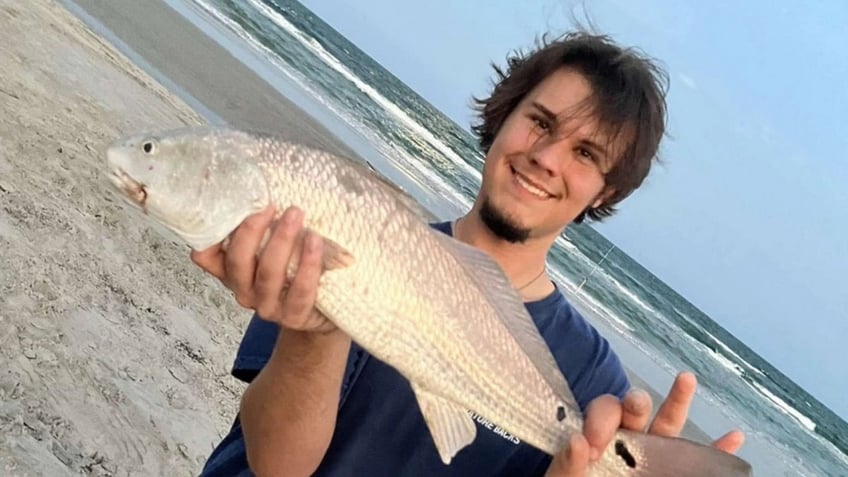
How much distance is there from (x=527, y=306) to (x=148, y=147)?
1427mm

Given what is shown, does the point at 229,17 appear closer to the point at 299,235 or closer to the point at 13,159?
the point at 13,159

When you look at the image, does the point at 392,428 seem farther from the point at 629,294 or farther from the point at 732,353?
the point at 732,353

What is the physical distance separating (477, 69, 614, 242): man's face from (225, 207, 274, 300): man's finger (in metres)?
1.22

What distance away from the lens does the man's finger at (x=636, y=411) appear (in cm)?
243

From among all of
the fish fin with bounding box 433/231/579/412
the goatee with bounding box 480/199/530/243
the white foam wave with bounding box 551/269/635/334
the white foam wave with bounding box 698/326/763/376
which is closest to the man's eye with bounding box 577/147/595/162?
the goatee with bounding box 480/199/530/243

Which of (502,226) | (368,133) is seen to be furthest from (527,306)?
(368,133)

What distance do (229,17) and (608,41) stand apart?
31510 mm

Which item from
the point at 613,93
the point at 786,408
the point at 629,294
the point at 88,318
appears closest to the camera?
the point at 613,93

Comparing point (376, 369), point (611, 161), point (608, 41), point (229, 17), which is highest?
point (608, 41)

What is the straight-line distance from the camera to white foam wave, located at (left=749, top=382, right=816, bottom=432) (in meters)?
30.5

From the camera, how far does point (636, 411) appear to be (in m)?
Answer: 2.44

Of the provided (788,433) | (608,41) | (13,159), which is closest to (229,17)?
(788,433)

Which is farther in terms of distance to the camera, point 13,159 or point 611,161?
point 13,159

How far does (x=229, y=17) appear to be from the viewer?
33.2 metres
